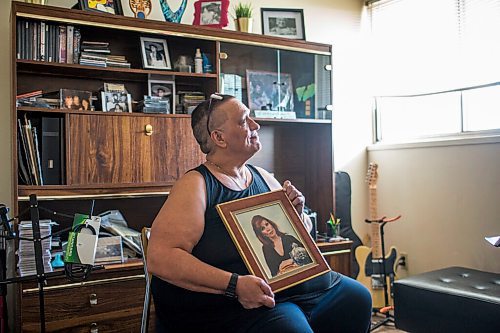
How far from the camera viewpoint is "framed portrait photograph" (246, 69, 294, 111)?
9.91ft

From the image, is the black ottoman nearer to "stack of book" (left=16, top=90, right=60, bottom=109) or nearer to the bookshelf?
the bookshelf

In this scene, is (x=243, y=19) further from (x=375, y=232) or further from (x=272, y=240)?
(x=272, y=240)

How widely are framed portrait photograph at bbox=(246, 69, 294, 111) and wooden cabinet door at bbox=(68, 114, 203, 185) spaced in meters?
0.51

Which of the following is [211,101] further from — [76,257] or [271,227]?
[76,257]

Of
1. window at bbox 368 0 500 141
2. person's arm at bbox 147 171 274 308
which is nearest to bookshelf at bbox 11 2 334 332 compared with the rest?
window at bbox 368 0 500 141

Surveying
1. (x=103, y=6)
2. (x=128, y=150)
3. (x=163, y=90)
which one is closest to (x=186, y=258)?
(x=128, y=150)

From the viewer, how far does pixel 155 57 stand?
8.91 feet

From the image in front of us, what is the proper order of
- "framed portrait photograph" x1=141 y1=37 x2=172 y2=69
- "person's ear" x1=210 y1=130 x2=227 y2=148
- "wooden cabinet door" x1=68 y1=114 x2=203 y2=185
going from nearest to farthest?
1. "person's ear" x1=210 y1=130 x2=227 y2=148
2. "wooden cabinet door" x1=68 y1=114 x2=203 y2=185
3. "framed portrait photograph" x1=141 y1=37 x2=172 y2=69

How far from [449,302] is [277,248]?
126cm

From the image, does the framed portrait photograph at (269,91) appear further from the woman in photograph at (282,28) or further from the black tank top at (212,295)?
the black tank top at (212,295)

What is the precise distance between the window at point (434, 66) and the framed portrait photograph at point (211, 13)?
139cm

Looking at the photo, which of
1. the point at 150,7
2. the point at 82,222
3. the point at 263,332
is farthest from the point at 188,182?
the point at 150,7

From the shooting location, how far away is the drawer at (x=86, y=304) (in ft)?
7.20

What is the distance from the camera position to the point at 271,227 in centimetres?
163
